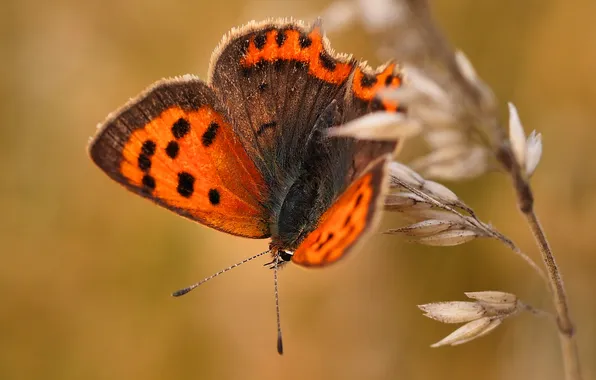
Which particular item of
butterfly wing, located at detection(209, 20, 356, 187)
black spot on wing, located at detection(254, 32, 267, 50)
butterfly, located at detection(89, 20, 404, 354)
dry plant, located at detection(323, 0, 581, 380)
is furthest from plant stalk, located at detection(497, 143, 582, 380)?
black spot on wing, located at detection(254, 32, 267, 50)

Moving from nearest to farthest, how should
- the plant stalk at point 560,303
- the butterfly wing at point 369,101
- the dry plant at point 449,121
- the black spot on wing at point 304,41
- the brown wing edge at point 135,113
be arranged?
the dry plant at point 449,121
the plant stalk at point 560,303
the butterfly wing at point 369,101
the brown wing edge at point 135,113
the black spot on wing at point 304,41

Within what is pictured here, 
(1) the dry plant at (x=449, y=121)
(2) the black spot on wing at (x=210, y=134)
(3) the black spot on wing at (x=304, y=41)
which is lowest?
(1) the dry plant at (x=449, y=121)

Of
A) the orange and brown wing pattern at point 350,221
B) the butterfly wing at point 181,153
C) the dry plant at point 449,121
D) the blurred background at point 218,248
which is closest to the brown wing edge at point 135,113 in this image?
the butterfly wing at point 181,153

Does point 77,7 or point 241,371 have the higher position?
point 77,7

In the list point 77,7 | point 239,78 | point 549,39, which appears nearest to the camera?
point 239,78

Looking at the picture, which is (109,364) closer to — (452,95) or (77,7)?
(77,7)

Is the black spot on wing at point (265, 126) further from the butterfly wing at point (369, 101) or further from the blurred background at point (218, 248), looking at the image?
the blurred background at point (218, 248)

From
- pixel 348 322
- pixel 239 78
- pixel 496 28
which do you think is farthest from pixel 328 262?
pixel 496 28
